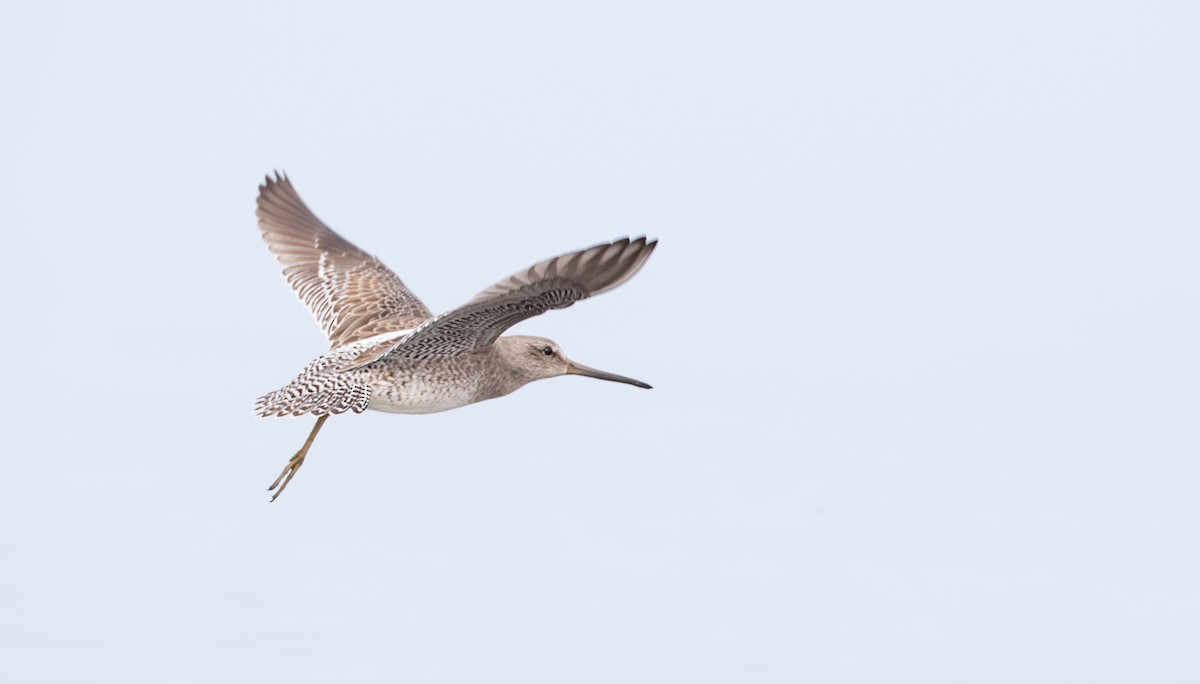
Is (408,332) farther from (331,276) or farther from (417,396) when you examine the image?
(331,276)

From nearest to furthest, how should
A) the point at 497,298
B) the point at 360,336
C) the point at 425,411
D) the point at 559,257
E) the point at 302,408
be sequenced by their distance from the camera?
the point at 559,257 < the point at 497,298 < the point at 302,408 < the point at 425,411 < the point at 360,336

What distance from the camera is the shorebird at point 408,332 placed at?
8.95 m

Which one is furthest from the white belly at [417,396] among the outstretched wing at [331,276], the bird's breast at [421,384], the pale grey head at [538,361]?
the outstretched wing at [331,276]

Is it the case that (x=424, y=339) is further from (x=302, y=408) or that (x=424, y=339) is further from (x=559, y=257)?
(x=559, y=257)

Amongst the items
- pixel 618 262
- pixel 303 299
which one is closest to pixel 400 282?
pixel 303 299

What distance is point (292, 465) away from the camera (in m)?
10.6

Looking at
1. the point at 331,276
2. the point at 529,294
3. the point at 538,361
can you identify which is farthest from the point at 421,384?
the point at 331,276

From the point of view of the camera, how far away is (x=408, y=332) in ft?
36.5

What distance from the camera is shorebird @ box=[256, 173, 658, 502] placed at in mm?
8953

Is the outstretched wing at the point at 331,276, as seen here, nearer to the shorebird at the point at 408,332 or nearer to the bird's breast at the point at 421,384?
the shorebird at the point at 408,332

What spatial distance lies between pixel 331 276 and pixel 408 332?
153 centimetres

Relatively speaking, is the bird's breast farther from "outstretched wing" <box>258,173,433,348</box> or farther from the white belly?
"outstretched wing" <box>258,173,433,348</box>

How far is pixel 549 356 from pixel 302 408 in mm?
1785

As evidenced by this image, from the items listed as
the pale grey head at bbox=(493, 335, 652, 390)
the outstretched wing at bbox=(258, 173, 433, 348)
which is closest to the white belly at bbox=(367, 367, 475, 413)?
the pale grey head at bbox=(493, 335, 652, 390)
